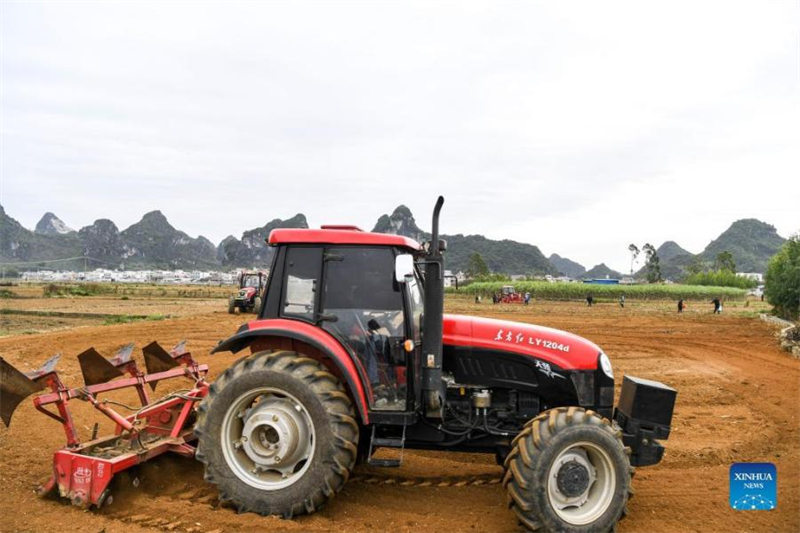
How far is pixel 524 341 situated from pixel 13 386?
171 inches

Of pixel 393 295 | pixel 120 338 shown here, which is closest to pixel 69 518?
pixel 393 295

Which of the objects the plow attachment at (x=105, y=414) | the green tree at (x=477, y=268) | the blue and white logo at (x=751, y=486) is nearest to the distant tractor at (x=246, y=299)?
the plow attachment at (x=105, y=414)

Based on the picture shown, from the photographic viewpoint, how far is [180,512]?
4547mm

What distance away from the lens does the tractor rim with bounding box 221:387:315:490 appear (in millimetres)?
4617

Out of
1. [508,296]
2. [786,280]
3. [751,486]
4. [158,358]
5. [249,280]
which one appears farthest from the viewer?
[508,296]

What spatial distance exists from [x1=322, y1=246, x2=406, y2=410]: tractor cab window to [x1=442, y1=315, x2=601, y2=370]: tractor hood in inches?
23.0

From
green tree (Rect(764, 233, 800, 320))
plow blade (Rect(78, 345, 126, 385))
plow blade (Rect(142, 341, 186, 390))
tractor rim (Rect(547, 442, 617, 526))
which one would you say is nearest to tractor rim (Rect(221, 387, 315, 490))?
plow blade (Rect(78, 345, 126, 385))

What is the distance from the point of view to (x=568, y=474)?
4293 mm

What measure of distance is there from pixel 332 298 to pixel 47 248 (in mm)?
216067

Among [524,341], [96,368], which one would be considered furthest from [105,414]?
[524,341]

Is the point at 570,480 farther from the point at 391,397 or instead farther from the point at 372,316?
the point at 372,316

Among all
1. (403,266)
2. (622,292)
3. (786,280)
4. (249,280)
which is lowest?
(622,292)

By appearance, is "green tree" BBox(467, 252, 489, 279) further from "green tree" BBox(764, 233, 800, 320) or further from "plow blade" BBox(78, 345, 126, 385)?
"plow blade" BBox(78, 345, 126, 385)

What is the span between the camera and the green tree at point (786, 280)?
73.7 feet
